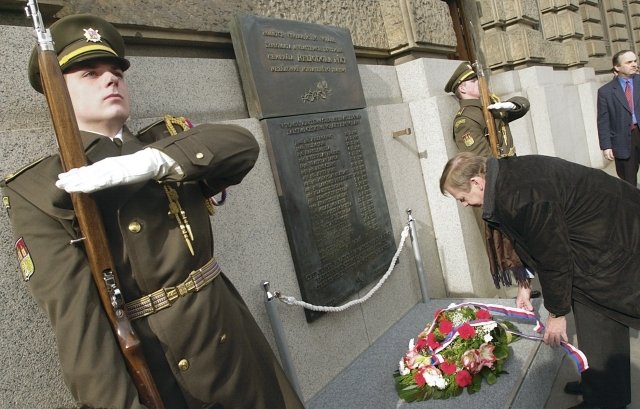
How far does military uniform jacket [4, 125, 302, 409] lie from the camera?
140 centimetres

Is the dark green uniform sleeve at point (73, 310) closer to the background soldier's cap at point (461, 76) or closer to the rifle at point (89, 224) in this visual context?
the rifle at point (89, 224)

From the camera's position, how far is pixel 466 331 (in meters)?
2.92

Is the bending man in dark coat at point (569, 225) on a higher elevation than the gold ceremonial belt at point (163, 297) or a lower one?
lower

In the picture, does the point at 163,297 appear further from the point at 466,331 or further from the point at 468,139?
the point at 468,139

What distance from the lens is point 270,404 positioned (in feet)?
5.88

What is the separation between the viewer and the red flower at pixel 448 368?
2.77 meters

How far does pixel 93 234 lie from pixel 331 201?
210cm

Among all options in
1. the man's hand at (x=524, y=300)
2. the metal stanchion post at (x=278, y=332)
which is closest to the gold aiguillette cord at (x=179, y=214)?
the metal stanchion post at (x=278, y=332)

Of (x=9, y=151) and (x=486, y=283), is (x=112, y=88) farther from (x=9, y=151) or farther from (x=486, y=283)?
(x=486, y=283)

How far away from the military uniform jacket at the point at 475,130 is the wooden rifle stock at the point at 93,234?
367cm

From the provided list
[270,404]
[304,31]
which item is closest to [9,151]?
[270,404]

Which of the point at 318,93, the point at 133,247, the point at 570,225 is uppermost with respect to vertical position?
the point at 318,93

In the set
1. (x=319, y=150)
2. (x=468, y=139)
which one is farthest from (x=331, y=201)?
(x=468, y=139)

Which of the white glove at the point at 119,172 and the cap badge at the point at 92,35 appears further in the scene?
the cap badge at the point at 92,35
